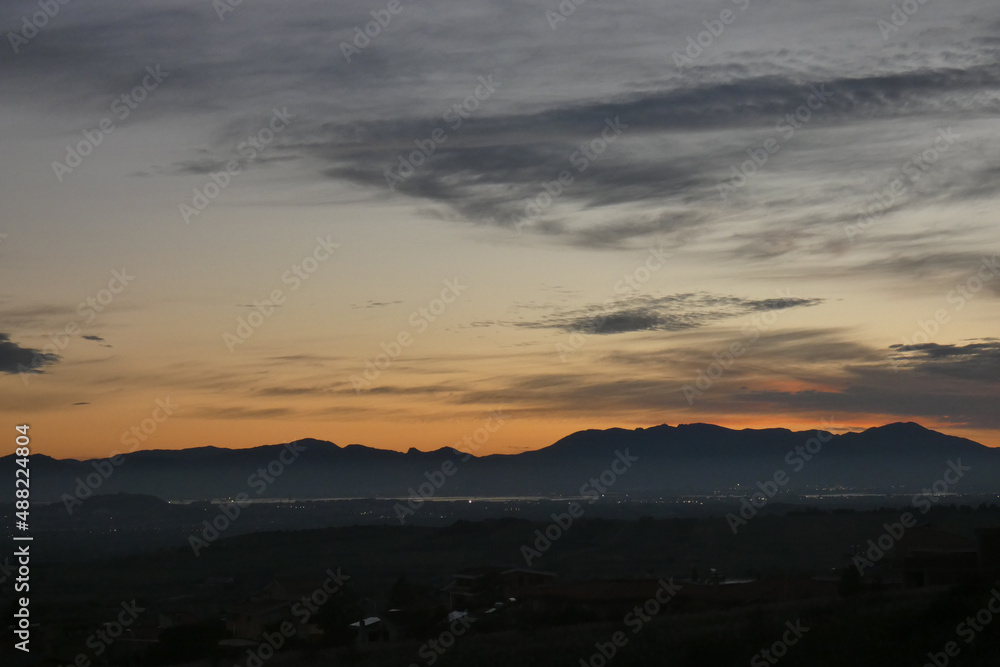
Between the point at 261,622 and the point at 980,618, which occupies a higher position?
the point at 980,618

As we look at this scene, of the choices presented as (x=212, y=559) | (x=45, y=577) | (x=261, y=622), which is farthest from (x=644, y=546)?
(x=261, y=622)

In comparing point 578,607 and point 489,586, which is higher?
point 578,607

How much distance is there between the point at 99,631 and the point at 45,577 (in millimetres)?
64202

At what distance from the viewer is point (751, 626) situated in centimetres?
3388

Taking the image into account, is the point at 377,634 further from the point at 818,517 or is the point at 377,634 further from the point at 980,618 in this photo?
the point at 818,517

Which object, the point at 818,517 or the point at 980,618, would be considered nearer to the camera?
the point at 980,618

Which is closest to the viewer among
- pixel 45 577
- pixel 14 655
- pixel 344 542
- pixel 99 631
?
pixel 14 655

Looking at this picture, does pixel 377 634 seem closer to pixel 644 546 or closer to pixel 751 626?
pixel 751 626

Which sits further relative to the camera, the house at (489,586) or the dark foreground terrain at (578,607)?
the house at (489,586)

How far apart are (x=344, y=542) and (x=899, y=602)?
126688mm

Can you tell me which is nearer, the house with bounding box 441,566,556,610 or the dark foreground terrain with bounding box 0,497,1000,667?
the dark foreground terrain with bounding box 0,497,1000,667

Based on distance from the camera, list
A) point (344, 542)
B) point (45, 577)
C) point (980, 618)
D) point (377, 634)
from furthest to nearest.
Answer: point (344, 542)
point (45, 577)
point (377, 634)
point (980, 618)

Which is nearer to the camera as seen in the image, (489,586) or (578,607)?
(578,607)

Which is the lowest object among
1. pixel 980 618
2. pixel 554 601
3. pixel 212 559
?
pixel 212 559
